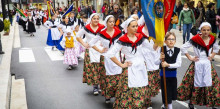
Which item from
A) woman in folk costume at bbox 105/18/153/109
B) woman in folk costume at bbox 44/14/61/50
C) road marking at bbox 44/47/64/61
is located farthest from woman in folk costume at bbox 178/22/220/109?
woman in folk costume at bbox 44/14/61/50

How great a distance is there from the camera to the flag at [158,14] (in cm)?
412

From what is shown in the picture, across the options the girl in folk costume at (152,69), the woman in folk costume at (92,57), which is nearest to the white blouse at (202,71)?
the girl in folk costume at (152,69)

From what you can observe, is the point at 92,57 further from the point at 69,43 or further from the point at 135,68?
the point at 69,43

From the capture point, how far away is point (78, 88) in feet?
24.9

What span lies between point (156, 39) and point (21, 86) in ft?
14.3

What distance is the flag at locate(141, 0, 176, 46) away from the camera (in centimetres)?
412

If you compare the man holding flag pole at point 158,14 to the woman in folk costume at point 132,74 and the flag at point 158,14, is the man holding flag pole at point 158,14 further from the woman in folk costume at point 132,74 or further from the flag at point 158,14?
the woman in folk costume at point 132,74

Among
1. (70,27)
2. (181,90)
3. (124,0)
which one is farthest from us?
(124,0)

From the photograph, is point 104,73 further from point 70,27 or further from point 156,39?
point 70,27

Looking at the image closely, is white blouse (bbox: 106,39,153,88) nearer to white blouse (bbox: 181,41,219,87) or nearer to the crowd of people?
the crowd of people

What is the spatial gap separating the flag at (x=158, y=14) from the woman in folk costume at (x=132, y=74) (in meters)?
0.54

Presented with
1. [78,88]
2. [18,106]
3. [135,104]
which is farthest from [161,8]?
[78,88]

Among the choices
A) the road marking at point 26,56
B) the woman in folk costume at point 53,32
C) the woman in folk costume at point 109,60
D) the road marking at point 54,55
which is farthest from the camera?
the woman in folk costume at point 53,32

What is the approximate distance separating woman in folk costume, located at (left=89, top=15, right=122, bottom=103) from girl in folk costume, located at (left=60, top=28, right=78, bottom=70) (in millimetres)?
3814
